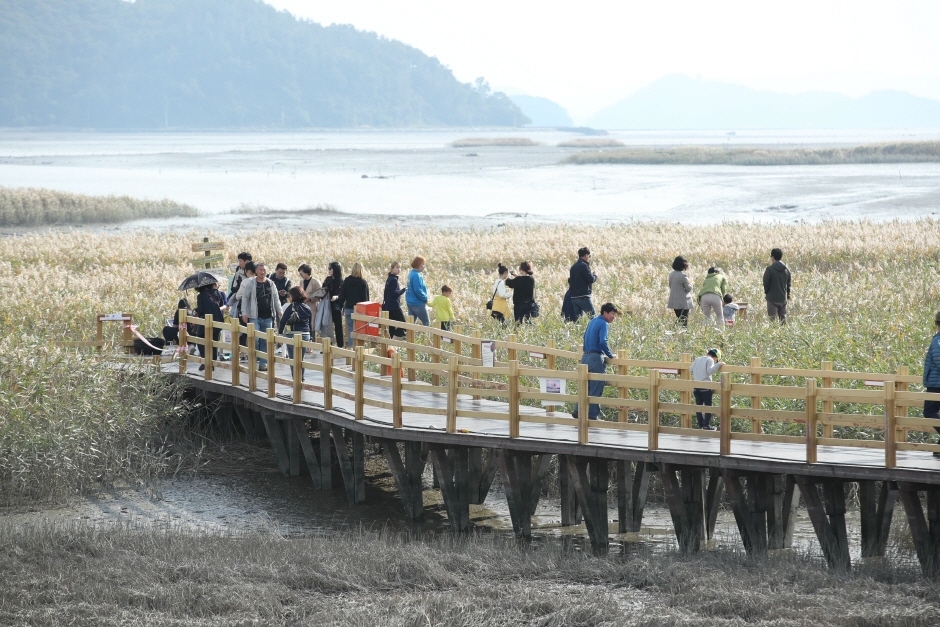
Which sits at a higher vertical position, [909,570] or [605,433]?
[605,433]

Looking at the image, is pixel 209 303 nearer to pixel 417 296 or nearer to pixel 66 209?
pixel 417 296

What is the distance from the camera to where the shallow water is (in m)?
69.2

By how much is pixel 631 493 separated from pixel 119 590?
21.0 feet

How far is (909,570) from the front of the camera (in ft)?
41.9

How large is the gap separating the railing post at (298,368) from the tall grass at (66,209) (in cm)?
4993

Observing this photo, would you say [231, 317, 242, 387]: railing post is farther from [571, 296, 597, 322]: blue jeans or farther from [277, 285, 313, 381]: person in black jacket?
[571, 296, 597, 322]: blue jeans

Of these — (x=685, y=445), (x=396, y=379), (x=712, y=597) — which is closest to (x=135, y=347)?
(x=396, y=379)

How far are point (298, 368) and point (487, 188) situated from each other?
90700mm

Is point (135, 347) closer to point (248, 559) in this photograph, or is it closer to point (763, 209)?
point (248, 559)

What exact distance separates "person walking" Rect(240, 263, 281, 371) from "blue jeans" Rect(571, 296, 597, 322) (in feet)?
18.8

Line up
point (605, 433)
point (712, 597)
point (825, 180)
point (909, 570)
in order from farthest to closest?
point (825, 180) < point (605, 433) < point (909, 570) < point (712, 597)

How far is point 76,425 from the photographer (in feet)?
56.7

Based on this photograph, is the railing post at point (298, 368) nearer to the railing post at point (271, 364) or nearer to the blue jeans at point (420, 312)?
the railing post at point (271, 364)

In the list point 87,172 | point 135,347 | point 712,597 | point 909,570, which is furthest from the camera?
point 87,172
